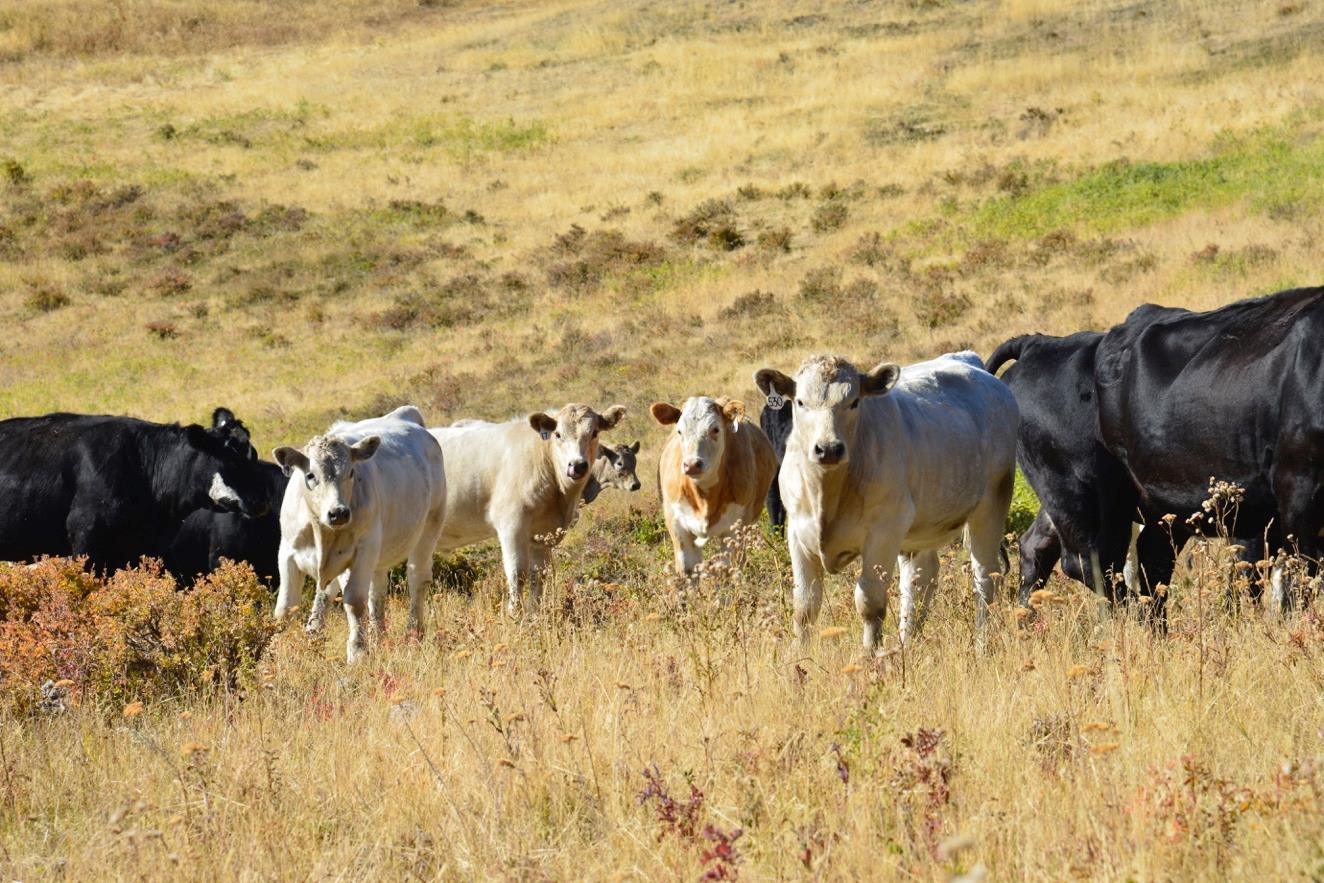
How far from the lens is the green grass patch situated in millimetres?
32344

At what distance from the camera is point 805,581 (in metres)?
8.25

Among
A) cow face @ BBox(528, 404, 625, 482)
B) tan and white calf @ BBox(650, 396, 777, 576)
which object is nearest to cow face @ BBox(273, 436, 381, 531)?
cow face @ BBox(528, 404, 625, 482)

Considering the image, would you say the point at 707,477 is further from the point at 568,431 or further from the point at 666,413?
the point at 568,431

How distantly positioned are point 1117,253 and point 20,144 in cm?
3991

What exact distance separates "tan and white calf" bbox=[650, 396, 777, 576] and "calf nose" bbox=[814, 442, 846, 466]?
13.7 feet

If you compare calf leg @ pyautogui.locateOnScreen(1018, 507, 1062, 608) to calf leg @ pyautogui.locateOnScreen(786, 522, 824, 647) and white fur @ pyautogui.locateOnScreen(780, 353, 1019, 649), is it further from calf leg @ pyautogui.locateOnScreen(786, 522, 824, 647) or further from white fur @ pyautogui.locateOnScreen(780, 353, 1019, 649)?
calf leg @ pyautogui.locateOnScreen(786, 522, 824, 647)

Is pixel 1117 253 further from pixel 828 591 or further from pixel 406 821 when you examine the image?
pixel 406 821

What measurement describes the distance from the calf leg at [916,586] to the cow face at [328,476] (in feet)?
11.8

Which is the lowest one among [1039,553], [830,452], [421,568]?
[421,568]

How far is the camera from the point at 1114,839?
438cm

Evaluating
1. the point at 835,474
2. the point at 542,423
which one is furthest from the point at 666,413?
the point at 835,474

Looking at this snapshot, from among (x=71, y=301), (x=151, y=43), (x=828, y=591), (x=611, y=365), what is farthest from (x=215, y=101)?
(x=828, y=591)

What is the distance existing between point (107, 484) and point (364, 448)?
3.42m

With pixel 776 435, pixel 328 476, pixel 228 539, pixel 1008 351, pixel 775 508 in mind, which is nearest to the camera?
pixel 328 476
